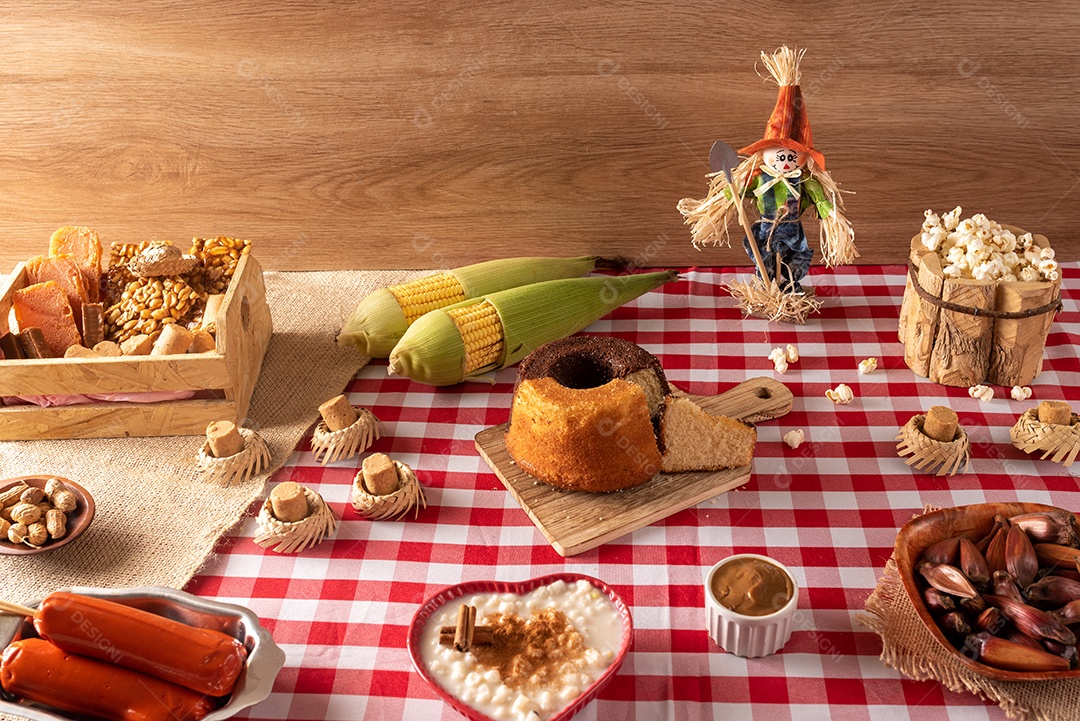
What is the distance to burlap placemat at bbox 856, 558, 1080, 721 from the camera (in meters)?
1.43

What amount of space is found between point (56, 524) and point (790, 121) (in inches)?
62.9

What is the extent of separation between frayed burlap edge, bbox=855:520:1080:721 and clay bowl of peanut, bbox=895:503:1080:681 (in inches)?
1.7

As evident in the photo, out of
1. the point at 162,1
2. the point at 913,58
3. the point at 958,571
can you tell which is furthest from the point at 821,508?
the point at 162,1

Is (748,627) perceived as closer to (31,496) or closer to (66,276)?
(31,496)

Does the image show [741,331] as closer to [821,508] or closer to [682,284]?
[682,284]

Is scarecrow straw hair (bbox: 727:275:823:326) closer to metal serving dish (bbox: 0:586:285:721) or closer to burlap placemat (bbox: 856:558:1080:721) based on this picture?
burlap placemat (bbox: 856:558:1080:721)

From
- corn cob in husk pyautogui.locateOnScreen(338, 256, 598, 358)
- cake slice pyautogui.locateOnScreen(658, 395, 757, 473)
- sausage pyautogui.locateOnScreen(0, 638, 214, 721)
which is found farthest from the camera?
corn cob in husk pyautogui.locateOnScreen(338, 256, 598, 358)

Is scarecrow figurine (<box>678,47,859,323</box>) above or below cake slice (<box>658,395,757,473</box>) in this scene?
above

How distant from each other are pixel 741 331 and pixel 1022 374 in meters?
0.60

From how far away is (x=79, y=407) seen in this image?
2.02 m

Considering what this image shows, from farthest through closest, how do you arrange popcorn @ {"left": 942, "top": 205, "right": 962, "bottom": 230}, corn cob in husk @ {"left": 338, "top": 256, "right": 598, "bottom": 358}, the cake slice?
corn cob in husk @ {"left": 338, "top": 256, "right": 598, "bottom": 358}, popcorn @ {"left": 942, "top": 205, "right": 962, "bottom": 230}, the cake slice

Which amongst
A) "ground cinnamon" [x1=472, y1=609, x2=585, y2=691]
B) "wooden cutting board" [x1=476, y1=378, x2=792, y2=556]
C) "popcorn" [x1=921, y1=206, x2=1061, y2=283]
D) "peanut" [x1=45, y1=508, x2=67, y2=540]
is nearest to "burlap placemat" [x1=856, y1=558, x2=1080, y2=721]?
"wooden cutting board" [x1=476, y1=378, x2=792, y2=556]

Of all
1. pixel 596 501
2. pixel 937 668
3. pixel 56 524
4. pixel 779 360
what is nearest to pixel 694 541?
pixel 596 501

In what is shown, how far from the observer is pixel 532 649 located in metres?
1.49
